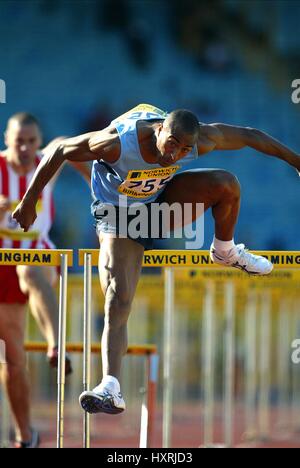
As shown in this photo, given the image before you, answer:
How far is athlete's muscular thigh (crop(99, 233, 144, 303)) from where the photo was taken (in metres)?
5.25

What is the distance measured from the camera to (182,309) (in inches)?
580

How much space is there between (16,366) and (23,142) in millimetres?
1544

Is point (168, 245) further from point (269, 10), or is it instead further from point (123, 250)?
point (123, 250)

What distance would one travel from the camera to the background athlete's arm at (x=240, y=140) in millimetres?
5395

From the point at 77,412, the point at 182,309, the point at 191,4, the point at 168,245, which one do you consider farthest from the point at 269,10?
the point at 77,412

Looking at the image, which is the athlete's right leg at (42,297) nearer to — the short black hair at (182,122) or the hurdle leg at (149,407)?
the hurdle leg at (149,407)

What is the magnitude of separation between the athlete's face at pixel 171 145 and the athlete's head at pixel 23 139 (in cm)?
228

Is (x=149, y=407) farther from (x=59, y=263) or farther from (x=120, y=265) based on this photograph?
(x=120, y=265)

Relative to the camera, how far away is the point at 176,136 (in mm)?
4984

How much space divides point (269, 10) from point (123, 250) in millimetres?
14281

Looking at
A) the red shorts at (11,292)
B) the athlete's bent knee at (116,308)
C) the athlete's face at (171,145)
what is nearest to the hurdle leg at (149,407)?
the red shorts at (11,292)

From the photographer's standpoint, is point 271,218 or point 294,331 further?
point 271,218

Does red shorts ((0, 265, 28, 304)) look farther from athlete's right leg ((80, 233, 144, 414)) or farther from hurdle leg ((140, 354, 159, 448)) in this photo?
athlete's right leg ((80, 233, 144, 414))

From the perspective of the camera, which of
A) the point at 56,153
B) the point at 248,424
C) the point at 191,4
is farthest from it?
the point at 191,4
